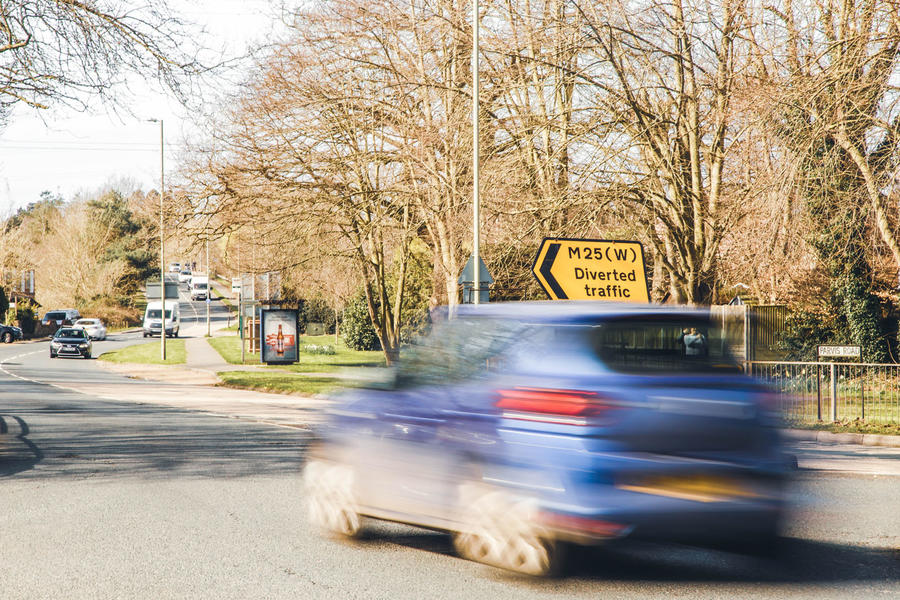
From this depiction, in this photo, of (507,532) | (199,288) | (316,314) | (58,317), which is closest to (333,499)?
(507,532)

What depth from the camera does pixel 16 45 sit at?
517 inches

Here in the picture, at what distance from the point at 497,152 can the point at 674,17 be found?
198 inches

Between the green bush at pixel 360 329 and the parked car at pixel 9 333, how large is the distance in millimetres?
25193

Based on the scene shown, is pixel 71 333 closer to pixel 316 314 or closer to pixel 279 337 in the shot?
pixel 279 337

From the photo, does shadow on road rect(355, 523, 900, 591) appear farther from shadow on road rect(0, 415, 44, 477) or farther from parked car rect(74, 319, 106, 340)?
parked car rect(74, 319, 106, 340)

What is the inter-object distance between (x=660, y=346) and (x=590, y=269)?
28.1 ft

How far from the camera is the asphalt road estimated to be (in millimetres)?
5488

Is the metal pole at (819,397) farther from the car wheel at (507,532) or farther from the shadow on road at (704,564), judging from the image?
the car wheel at (507,532)

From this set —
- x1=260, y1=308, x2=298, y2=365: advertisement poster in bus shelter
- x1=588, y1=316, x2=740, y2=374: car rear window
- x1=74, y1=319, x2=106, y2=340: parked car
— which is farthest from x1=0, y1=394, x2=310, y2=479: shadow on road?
x1=74, y1=319, x2=106, y2=340: parked car

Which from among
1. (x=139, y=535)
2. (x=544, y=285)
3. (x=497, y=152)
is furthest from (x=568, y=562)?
(x=497, y=152)

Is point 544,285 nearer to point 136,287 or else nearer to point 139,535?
point 139,535

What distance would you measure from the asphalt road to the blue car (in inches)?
12.5

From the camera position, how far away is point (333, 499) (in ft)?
22.2

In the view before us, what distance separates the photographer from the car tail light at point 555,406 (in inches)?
203
